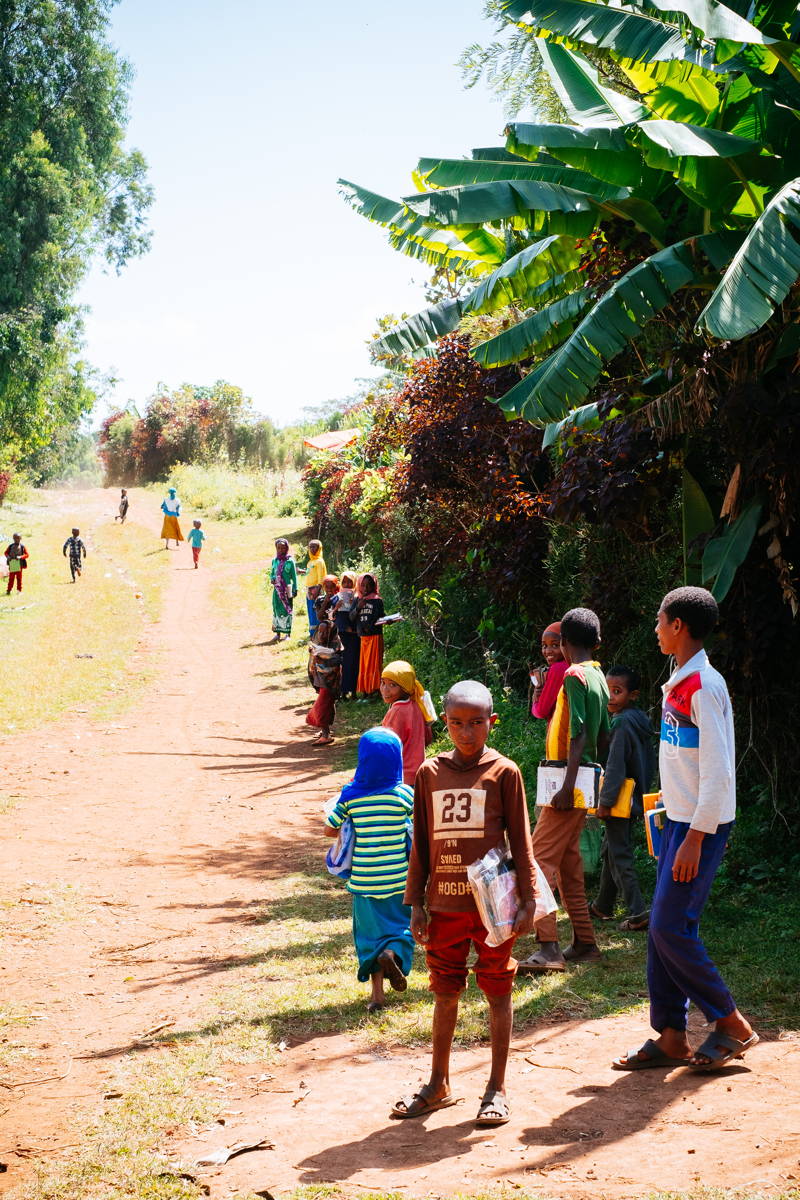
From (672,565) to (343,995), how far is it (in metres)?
4.89

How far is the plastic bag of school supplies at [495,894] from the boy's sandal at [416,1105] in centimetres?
73

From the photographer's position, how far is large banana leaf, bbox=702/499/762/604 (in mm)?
7527

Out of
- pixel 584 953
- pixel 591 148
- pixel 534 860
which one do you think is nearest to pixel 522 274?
pixel 591 148

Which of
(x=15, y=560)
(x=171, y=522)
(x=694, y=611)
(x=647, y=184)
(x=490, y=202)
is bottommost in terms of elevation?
(x=15, y=560)

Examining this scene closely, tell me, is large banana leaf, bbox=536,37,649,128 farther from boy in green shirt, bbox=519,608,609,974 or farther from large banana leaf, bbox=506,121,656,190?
boy in green shirt, bbox=519,608,609,974

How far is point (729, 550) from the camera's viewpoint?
301 inches

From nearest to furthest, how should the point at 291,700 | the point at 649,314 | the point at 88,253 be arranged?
the point at 649,314 < the point at 291,700 < the point at 88,253

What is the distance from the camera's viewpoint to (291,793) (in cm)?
1163

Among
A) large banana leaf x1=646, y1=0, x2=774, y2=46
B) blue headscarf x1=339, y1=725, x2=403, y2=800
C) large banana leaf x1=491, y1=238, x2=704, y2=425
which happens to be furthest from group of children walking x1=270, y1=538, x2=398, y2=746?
large banana leaf x1=646, y1=0, x2=774, y2=46

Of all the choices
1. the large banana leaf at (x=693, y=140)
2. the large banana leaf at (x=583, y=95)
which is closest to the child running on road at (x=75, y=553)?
the large banana leaf at (x=583, y=95)

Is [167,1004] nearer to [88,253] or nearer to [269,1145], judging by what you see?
[269,1145]

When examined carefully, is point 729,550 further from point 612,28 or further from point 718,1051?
point 718,1051

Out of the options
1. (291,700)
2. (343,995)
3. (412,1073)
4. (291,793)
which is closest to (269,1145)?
(412,1073)

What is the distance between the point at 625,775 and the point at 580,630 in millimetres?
1153
